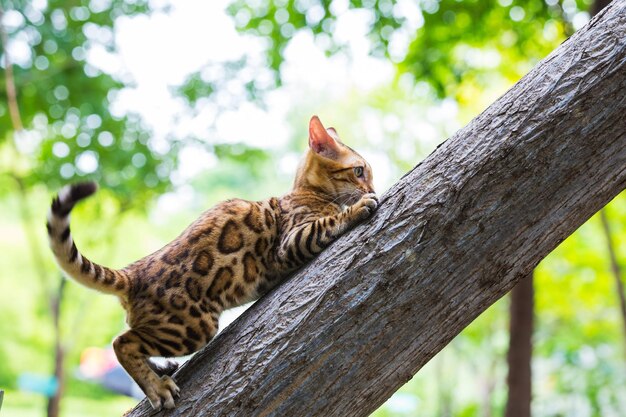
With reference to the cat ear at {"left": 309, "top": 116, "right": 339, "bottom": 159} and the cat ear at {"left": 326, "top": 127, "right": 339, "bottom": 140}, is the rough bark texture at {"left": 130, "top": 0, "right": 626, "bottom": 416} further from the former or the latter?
the cat ear at {"left": 326, "top": 127, "right": 339, "bottom": 140}

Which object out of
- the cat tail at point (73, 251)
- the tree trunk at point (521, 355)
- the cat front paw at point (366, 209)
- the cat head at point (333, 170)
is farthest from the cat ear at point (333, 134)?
the tree trunk at point (521, 355)

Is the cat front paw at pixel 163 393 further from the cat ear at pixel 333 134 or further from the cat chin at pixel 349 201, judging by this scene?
the cat ear at pixel 333 134

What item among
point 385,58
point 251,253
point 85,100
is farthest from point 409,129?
point 251,253

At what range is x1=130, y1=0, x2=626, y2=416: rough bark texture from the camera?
8.33ft

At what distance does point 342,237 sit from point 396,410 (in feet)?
34.7

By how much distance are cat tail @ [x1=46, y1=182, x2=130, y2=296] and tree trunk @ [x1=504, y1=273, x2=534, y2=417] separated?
12.2ft

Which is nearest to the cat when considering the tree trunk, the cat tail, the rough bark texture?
the cat tail

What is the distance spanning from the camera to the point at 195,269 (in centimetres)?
304

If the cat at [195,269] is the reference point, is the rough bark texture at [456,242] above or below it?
below

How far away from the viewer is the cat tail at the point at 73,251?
2.60m

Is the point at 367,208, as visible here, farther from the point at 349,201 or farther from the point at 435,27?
the point at 435,27

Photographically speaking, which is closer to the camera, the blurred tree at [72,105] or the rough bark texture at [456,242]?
the rough bark texture at [456,242]

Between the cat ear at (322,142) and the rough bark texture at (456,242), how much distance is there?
1.01 metres

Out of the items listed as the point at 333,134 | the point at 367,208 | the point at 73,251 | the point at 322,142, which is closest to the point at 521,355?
the point at 333,134
